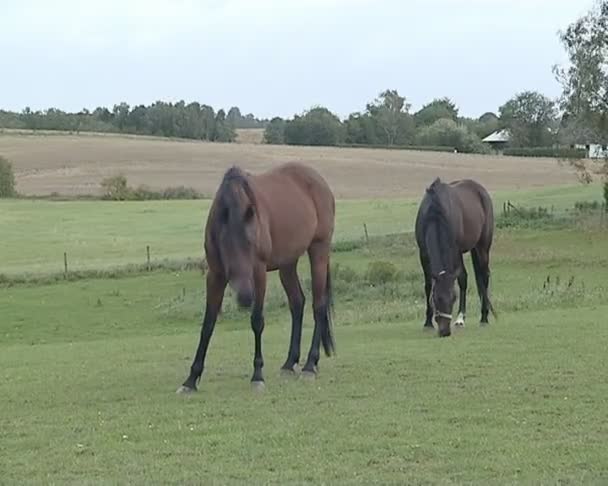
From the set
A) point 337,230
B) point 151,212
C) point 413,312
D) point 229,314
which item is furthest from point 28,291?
point 151,212

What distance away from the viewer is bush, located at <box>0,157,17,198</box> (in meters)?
82.2

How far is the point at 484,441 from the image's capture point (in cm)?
765

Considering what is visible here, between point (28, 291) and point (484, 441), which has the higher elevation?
point (484, 441)

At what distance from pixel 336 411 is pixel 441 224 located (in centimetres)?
700

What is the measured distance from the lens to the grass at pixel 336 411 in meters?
7.05

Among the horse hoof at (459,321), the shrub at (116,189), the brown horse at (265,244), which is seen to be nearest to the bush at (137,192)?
the shrub at (116,189)

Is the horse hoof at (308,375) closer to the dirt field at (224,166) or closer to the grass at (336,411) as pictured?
the grass at (336,411)

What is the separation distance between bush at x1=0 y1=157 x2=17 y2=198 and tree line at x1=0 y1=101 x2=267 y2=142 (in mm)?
52582

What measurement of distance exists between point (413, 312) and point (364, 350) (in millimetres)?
7982

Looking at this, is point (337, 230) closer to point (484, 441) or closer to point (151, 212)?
point (151, 212)

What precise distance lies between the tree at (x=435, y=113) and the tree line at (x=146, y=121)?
27953 millimetres

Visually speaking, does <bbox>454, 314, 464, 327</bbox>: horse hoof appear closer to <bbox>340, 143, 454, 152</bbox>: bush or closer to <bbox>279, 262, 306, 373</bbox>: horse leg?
<bbox>279, 262, 306, 373</bbox>: horse leg

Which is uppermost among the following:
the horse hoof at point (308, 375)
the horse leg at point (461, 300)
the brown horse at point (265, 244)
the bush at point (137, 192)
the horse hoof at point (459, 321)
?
the brown horse at point (265, 244)

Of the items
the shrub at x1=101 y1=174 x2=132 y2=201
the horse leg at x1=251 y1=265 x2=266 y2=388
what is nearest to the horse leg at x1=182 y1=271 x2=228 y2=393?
the horse leg at x1=251 y1=265 x2=266 y2=388
